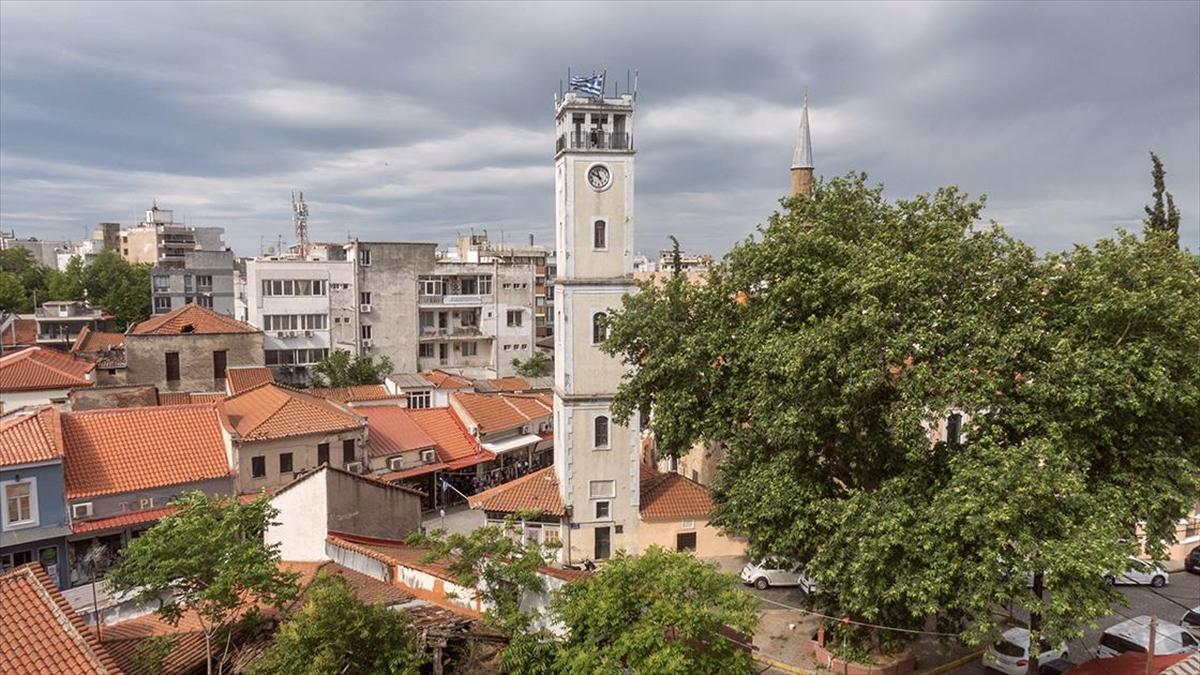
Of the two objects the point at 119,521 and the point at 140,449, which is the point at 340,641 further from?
the point at 140,449

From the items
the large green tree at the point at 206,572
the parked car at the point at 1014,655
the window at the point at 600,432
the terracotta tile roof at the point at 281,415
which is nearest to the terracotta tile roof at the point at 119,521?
the terracotta tile roof at the point at 281,415

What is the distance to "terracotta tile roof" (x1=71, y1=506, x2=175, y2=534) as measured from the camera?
80.4 feet

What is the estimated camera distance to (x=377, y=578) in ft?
61.9

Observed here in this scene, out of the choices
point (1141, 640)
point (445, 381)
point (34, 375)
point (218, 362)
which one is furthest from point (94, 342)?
point (1141, 640)

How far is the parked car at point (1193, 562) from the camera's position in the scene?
27312 mm

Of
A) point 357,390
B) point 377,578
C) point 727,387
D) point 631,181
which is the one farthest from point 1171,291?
point 357,390

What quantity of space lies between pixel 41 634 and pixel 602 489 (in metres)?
18.5

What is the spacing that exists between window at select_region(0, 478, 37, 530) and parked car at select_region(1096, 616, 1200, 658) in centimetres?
3043

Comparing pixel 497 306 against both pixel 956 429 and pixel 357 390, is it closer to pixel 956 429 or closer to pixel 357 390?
pixel 357 390

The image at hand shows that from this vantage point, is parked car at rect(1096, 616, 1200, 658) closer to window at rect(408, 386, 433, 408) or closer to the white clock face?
the white clock face

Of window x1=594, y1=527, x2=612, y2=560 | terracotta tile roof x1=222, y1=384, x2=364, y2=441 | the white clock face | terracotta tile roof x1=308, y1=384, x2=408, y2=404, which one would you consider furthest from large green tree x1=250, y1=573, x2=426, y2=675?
terracotta tile roof x1=308, y1=384, x2=408, y2=404

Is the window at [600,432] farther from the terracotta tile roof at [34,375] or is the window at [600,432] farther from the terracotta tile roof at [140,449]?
the terracotta tile roof at [34,375]

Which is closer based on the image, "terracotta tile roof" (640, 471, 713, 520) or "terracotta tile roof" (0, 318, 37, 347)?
"terracotta tile roof" (640, 471, 713, 520)

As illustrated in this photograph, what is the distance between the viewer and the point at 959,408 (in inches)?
634
